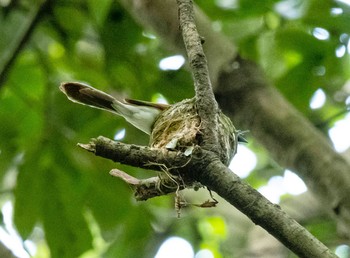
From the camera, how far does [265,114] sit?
230cm

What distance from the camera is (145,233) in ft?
8.58

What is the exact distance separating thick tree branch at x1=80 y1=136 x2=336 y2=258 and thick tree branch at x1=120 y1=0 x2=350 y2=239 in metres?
0.85

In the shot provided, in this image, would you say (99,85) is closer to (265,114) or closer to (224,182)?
(265,114)

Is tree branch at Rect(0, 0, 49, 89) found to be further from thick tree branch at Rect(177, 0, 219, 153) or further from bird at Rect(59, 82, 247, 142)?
thick tree branch at Rect(177, 0, 219, 153)

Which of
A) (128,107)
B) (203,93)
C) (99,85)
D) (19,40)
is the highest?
(99,85)

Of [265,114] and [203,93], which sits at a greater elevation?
[265,114]

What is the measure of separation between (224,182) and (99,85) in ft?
5.86

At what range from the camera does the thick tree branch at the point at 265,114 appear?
2.13 meters

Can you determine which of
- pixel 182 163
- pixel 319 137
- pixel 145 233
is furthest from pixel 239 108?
pixel 182 163

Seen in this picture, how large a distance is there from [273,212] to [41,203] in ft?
4.60

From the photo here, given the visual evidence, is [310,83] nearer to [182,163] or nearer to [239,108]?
[239,108]

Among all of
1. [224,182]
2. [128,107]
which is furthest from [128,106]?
[224,182]

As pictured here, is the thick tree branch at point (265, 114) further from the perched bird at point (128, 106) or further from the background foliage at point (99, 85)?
the perched bird at point (128, 106)

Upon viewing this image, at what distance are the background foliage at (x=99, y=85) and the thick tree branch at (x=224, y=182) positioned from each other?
1.15m
